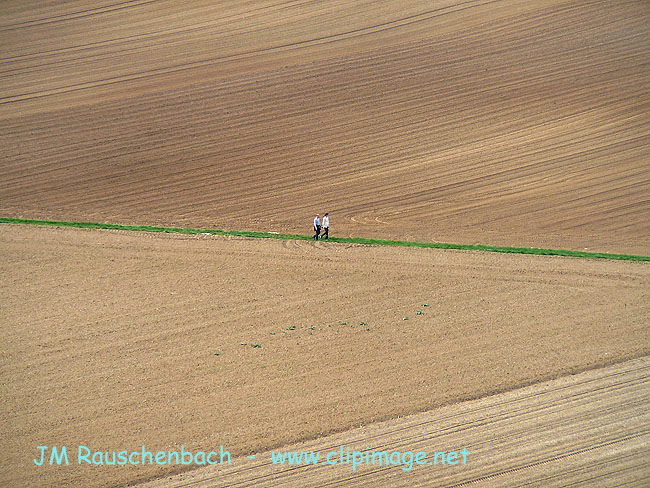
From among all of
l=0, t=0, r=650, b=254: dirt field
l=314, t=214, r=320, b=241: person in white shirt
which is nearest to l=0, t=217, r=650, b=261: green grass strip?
l=314, t=214, r=320, b=241: person in white shirt

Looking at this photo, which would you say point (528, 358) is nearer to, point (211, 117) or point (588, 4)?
point (211, 117)

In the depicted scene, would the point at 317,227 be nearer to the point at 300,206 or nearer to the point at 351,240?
the point at 351,240

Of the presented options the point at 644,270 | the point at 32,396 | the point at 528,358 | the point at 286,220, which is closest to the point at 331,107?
the point at 286,220

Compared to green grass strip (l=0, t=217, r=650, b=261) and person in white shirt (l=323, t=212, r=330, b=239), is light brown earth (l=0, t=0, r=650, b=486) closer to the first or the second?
green grass strip (l=0, t=217, r=650, b=261)

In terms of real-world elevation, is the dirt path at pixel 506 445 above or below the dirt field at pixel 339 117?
below

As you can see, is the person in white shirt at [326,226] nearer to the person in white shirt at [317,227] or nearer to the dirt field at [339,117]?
the person in white shirt at [317,227]

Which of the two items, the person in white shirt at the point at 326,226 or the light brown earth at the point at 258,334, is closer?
the light brown earth at the point at 258,334

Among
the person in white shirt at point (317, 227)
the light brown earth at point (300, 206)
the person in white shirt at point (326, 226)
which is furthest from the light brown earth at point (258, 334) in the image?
the person in white shirt at point (326, 226)
